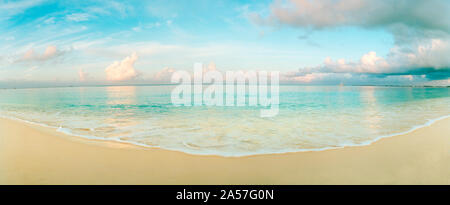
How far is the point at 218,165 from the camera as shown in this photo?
174 inches

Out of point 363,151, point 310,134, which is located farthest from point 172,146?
point 363,151

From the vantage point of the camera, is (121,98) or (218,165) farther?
(121,98)

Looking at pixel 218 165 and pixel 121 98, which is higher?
pixel 121 98

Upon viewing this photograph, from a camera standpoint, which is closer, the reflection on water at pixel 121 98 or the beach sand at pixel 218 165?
the beach sand at pixel 218 165

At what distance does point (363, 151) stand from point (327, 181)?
6.56 feet

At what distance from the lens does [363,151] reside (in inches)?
203

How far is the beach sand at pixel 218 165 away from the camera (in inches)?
153

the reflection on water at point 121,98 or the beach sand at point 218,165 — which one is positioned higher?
the reflection on water at point 121,98

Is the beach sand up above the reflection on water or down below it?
below

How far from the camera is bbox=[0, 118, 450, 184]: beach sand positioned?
3.89 meters
